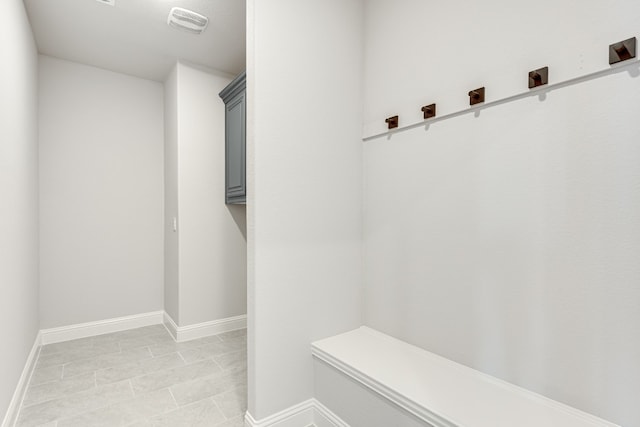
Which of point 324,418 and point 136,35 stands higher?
point 136,35

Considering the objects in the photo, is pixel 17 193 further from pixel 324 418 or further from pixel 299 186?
pixel 324 418

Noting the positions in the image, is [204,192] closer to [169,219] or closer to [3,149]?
[169,219]

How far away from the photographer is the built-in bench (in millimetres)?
1202

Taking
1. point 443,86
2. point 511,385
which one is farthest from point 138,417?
point 443,86

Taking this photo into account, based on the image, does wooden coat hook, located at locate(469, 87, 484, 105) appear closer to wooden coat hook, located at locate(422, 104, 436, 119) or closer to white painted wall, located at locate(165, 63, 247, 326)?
wooden coat hook, located at locate(422, 104, 436, 119)

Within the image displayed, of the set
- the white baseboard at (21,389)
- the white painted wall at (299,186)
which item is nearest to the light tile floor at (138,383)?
the white baseboard at (21,389)

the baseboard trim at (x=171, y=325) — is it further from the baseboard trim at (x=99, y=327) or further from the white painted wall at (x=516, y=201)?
the white painted wall at (x=516, y=201)

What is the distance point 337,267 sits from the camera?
199cm

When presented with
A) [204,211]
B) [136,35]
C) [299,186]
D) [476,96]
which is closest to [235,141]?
[204,211]

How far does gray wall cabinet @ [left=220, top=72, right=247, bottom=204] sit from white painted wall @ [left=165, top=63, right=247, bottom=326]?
164mm

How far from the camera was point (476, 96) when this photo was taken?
150 centimetres

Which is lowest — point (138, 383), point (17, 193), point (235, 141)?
point (138, 383)

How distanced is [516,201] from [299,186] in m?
1.06

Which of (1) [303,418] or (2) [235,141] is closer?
(1) [303,418]
